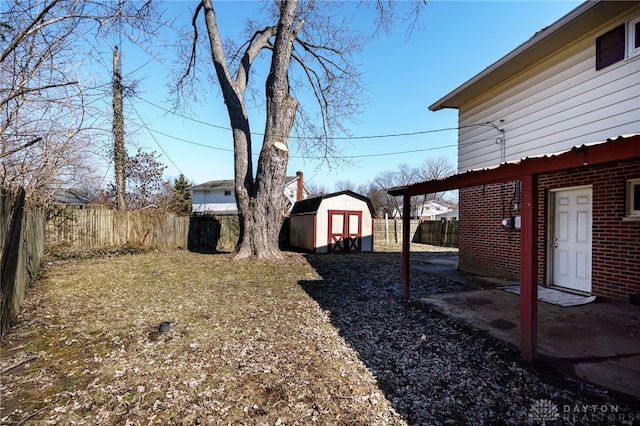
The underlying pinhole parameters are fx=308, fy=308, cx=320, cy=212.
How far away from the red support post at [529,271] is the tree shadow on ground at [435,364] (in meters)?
0.21

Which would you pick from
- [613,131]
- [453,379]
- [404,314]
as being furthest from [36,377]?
[613,131]

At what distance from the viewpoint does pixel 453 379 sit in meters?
2.76

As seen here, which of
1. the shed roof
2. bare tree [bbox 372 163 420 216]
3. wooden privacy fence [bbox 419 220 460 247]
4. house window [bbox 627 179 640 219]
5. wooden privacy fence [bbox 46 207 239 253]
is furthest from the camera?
bare tree [bbox 372 163 420 216]

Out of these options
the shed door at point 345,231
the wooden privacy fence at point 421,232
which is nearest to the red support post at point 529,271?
the shed door at point 345,231

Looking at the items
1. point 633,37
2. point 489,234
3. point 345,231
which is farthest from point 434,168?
point 633,37

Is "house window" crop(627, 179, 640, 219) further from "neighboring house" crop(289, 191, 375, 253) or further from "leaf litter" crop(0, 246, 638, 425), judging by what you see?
"neighboring house" crop(289, 191, 375, 253)

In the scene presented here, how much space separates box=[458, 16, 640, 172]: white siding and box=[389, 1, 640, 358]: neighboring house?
0.02 metres

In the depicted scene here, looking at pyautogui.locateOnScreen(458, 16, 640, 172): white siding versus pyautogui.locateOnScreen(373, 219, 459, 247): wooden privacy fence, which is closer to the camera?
pyautogui.locateOnScreen(458, 16, 640, 172): white siding

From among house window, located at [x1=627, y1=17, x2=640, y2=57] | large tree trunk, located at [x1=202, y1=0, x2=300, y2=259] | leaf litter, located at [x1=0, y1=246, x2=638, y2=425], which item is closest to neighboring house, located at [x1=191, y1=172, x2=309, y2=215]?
large tree trunk, located at [x1=202, y1=0, x2=300, y2=259]

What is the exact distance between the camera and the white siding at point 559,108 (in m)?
4.10

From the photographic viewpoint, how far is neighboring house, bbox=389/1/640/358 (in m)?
3.13

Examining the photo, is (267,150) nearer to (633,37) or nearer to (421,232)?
(633,37)

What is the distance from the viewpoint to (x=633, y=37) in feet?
13.1

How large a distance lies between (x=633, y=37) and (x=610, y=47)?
0.27 metres
